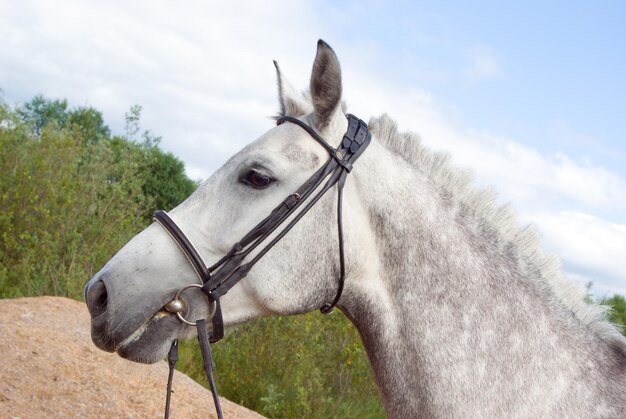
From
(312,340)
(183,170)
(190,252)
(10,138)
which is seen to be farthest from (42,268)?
(183,170)

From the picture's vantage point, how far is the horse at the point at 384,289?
2445mm

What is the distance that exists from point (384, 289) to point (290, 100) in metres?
0.94

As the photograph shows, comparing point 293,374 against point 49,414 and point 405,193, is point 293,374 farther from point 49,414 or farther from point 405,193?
point 405,193

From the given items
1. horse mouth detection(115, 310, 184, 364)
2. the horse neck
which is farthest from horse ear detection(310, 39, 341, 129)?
horse mouth detection(115, 310, 184, 364)

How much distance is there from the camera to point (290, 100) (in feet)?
9.33

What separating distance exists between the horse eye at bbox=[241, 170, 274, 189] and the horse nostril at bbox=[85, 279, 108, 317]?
0.68m

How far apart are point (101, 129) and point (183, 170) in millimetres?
7372

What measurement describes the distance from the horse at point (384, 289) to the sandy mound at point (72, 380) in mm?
3167

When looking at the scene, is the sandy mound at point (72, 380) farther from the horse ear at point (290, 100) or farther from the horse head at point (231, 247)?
the horse ear at point (290, 100)

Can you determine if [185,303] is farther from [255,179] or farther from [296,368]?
[296,368]

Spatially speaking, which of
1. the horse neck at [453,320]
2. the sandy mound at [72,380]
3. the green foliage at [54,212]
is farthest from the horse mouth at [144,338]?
the green foliage at [54,212]

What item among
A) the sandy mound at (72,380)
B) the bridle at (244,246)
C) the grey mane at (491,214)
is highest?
the grey mane at (491,214)

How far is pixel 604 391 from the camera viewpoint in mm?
2559

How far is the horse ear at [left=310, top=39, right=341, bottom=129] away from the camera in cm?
257
